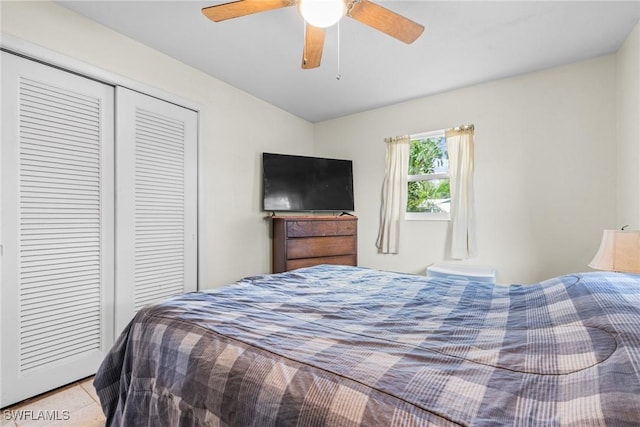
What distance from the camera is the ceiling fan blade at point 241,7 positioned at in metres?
1.58

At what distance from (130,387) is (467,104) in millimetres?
3488

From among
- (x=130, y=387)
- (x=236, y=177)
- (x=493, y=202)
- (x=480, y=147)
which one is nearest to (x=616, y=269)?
(x=493, y=202)

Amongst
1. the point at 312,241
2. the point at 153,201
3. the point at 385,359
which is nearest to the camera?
the point at 385,359

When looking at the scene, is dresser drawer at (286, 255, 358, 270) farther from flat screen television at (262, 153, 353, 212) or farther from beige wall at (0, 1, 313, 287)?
flat screen television at (262, 153, 353, 212)

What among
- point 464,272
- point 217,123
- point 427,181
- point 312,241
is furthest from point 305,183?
point 464,272

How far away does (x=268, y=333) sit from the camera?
1.01m

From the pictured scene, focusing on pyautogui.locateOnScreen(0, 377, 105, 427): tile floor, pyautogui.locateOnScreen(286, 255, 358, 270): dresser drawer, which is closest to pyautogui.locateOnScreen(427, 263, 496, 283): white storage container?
pyautogui.locateOnScreen(286, 255, 358, 270): dresser drawer

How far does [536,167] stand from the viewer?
2865 millimetres

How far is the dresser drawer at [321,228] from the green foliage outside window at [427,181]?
738 millimetres

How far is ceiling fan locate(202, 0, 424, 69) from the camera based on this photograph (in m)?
1.49

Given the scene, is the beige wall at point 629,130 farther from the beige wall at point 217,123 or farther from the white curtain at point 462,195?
the beige wall at point 217,123

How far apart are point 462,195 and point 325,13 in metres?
2.35

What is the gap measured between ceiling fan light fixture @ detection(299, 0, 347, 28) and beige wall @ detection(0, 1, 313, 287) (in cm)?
163

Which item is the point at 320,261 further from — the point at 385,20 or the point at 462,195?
the point at 385,20
